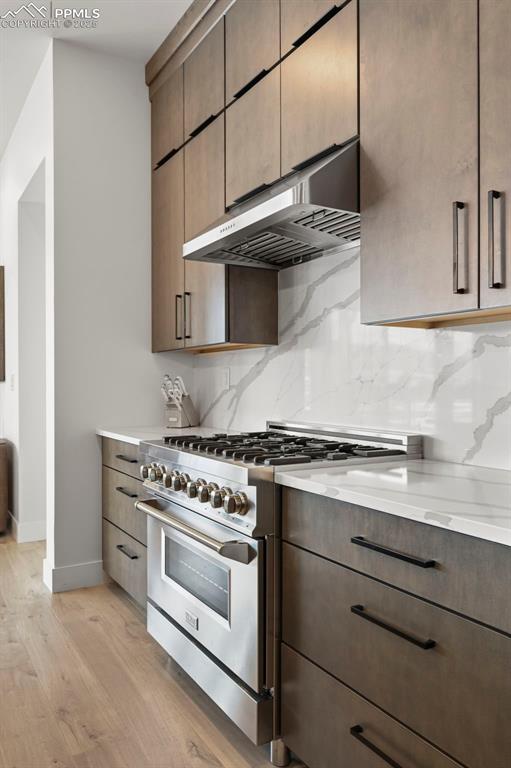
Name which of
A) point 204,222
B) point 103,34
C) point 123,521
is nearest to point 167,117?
point 103,34

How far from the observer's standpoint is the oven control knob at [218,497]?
1.86m

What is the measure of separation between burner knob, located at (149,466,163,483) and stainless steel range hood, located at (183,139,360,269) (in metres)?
0.92

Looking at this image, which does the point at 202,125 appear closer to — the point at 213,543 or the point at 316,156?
the point at 316,156

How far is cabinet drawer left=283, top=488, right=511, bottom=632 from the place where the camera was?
1.10 metres

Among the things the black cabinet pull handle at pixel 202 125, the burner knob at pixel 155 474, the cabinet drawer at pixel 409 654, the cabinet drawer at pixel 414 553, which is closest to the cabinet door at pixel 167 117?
the black cabinet pull handle at pixel 202 125

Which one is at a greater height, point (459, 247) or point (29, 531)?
point (459, 247)

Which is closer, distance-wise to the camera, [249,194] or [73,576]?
[249,194]

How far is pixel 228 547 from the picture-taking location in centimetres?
179

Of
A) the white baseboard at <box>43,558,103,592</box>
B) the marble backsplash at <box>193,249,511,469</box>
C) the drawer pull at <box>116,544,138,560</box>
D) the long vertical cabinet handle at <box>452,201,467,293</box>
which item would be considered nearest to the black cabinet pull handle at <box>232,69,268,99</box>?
the marble backsplash at <box>193,249,511,469</box>

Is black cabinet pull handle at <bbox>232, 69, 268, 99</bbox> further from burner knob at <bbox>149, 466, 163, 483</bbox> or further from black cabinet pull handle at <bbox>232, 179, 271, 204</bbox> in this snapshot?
burner knob at <bbox>149, 466, 163, 483</bbox>

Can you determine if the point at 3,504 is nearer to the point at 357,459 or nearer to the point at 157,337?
the point at 157,337

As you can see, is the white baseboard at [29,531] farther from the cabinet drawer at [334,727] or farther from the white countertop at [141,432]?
the cabinet drawer at [334,727]

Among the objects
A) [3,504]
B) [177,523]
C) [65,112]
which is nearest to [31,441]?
[3,504]

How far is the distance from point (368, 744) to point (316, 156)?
Answer: 67.6 inches
